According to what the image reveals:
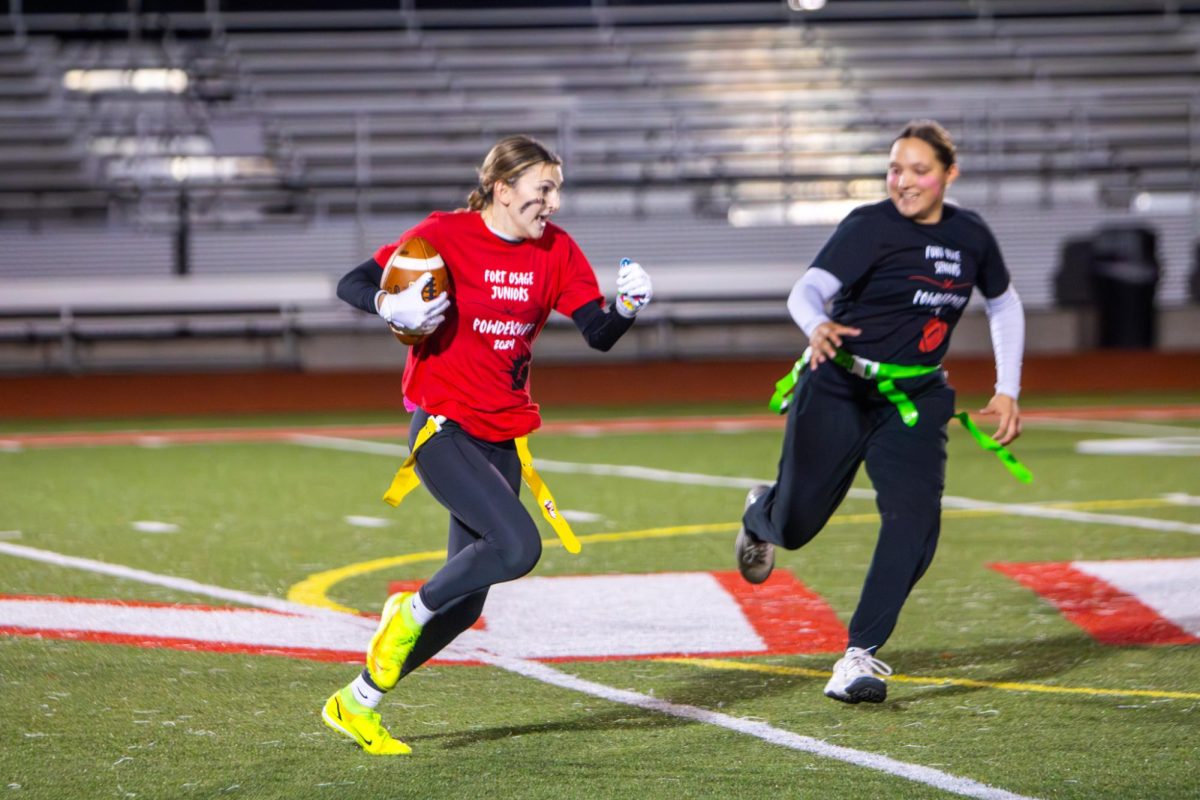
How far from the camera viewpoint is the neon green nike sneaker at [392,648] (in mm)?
4590

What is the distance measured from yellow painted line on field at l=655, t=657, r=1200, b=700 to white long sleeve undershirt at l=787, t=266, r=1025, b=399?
0.94 m

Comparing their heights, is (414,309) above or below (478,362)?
above

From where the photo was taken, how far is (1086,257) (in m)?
20.5

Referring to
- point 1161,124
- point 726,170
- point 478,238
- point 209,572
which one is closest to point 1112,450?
point 209,572

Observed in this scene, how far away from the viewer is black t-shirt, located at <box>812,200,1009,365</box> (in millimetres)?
5371

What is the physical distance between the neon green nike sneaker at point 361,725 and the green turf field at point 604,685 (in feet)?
0.17

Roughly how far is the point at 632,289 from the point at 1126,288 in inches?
643

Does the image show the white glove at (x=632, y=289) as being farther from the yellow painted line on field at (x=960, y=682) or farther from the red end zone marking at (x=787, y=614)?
the red end zone marking at (x=787, y=614)

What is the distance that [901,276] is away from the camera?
212 inches

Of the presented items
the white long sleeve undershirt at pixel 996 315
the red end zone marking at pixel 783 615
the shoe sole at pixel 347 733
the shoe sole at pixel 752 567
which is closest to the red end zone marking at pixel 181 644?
the red end zone marking at pixel 783 615

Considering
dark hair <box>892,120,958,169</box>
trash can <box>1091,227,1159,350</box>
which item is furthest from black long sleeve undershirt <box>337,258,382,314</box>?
trash can <box>1091,227,1159,350</box>

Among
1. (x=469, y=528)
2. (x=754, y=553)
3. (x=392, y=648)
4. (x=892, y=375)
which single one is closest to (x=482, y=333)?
(x=469, y=528)

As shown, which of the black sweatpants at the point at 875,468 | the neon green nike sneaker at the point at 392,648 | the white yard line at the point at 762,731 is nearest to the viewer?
the white yard line at the point at 762,731

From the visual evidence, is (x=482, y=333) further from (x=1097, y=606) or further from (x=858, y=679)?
(x=1097, y=606)
